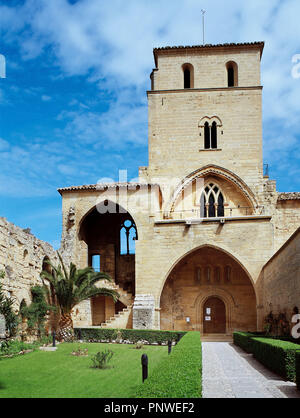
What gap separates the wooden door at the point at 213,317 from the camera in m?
28.1

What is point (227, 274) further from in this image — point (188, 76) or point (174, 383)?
point (174, 383)

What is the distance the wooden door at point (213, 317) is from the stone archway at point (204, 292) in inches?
7.9

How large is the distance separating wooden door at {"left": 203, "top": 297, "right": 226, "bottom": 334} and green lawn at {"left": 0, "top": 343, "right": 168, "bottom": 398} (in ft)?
38.9

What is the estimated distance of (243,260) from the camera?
2464 cm

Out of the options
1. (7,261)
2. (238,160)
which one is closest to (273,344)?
(7,261)

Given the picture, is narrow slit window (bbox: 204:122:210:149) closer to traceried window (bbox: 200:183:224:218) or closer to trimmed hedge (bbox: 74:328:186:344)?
traceried window (bbox: 200:183:224:218)

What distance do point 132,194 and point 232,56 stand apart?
11803 mm

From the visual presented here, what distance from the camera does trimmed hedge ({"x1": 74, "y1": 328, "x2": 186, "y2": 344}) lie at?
2084 centimetres

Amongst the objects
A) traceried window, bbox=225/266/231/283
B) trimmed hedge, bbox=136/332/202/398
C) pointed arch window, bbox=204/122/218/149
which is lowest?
trimmed hedge, bbox=136/332/202/398

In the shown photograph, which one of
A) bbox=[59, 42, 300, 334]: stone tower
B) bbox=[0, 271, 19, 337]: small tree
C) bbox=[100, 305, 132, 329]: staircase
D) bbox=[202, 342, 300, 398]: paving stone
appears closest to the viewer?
bbox=[202, 342, 300, 398]: paving stone

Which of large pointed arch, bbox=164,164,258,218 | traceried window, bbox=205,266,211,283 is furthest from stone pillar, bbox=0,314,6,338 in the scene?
traceried window, bbox=205,266,211,283

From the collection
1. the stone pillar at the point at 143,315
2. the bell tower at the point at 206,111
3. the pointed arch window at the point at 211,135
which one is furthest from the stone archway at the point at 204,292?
the pointed arch window at the point at 211,135

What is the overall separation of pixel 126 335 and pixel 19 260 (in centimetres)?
602
